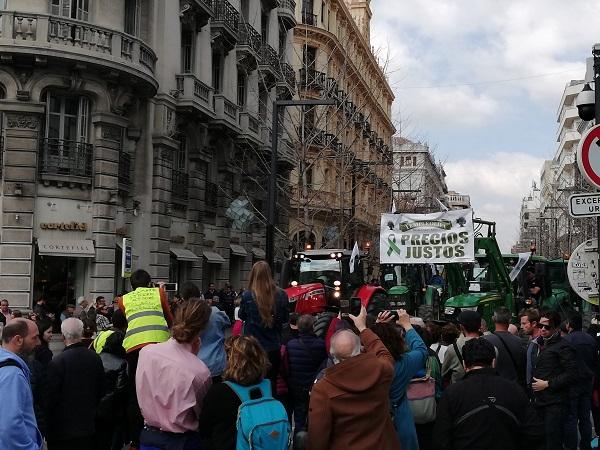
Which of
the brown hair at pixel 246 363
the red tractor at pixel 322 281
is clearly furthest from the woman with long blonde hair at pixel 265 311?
the red tractor at pixel 322 281

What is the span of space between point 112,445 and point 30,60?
1612 cm

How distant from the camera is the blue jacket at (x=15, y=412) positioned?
14.6ft

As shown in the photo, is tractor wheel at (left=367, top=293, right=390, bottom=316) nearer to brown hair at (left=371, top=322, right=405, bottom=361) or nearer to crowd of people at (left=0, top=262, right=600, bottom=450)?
crowd of people at (left=0, top=262, right=600, bottom=450)

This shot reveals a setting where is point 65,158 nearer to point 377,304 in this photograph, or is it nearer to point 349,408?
point 377,304

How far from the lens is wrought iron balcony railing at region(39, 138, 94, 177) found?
22.2m

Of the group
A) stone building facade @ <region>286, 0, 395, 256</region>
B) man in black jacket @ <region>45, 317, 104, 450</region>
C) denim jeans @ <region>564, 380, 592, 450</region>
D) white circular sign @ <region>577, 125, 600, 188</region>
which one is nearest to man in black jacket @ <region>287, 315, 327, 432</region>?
man in black jacket @ <region>45, 317, 104, 450</region>

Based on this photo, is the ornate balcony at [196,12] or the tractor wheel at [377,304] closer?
the tractor wheel at [377,304]

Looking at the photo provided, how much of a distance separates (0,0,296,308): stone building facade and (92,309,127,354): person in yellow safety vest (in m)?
13.8

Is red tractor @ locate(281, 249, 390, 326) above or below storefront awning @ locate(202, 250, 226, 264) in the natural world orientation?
below

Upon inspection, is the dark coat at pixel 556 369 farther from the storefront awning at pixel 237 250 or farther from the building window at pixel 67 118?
the storefront awning at pixel 237 250

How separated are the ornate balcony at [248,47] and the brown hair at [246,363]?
3011 cm

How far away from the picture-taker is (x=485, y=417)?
495 centimetres

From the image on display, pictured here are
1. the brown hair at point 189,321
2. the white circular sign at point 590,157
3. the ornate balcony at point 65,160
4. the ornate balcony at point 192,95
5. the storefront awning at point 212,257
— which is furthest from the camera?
the storefront awning at point 212,257

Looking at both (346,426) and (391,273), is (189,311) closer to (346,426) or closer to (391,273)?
(346,426)
